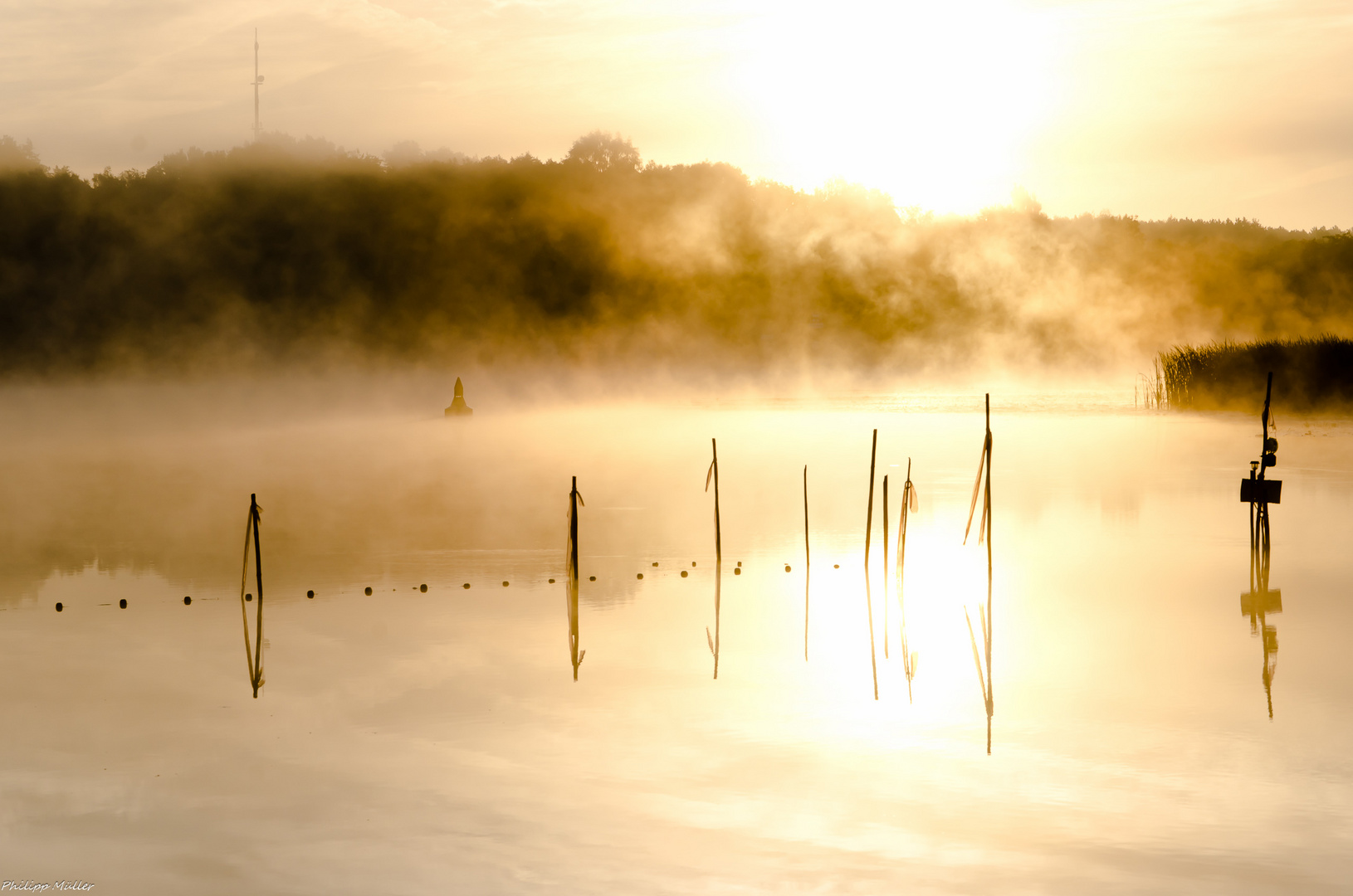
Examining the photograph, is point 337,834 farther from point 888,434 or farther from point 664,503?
point 888,434

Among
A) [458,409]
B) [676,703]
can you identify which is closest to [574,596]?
[676,703]

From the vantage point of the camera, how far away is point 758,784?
6895 millimetres

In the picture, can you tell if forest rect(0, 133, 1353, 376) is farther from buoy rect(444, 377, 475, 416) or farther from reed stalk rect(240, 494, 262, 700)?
reed stalk rect(240, 494, 262, 700)

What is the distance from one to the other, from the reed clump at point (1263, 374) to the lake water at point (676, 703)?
1312cm

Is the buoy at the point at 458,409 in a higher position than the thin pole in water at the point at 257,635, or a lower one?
higher

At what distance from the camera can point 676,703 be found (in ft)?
28.3

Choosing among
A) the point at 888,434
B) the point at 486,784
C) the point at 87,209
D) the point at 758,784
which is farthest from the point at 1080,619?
the point at 87,209

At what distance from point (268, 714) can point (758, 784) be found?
3.27 m

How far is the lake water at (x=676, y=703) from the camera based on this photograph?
5949mm

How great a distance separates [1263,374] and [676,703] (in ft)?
97.5

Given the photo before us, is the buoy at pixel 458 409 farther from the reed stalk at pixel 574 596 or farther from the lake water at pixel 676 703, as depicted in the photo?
the reed stalk at pixel 574 596

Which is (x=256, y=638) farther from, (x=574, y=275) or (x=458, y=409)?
(x=574, y=275)

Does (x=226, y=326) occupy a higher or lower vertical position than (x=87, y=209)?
lower

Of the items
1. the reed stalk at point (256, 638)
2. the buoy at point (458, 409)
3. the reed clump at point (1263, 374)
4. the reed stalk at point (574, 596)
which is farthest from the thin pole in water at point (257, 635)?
the buoy at point (458, 409)
